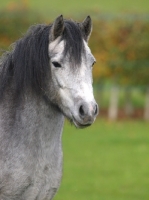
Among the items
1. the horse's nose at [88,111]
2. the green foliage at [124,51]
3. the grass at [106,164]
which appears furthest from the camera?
the green foliage at [124,51]

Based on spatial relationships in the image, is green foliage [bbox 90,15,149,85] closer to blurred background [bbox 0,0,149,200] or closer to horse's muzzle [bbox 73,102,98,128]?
blurred background [bbox 0,0,149,200]

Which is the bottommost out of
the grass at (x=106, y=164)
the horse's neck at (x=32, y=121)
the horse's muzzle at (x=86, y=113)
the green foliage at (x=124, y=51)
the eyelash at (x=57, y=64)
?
the grass at (x=106, y=164)

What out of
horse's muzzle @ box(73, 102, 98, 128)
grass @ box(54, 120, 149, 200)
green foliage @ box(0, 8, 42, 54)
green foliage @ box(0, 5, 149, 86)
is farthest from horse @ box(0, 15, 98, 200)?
green foliage @ box(0, 8, 42, 54)

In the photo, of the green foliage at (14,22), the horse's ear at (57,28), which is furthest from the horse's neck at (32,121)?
the green foliage at (14,22)

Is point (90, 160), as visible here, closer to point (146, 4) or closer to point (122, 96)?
point (122, 96)

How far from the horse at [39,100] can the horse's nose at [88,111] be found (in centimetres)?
20

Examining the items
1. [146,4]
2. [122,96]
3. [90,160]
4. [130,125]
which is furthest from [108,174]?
[146,4]

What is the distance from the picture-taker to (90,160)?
65.8 feet

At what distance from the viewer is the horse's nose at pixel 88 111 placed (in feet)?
22.4

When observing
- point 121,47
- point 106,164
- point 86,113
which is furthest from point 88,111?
point 121,47

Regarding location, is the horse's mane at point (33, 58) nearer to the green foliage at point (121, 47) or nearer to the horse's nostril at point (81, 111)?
the horse's nostril at point (81, 111)

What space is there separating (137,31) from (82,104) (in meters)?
27.1

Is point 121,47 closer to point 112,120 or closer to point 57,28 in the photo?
point 112,120

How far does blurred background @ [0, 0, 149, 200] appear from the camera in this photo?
16125 millimetres
